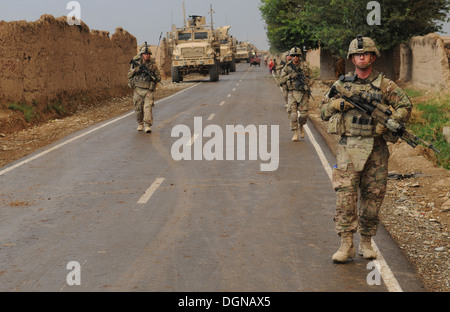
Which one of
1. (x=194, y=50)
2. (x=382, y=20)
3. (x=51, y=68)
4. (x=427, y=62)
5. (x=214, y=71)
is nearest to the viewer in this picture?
(x=51, y=68)

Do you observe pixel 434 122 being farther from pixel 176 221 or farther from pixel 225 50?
pixel 225 50

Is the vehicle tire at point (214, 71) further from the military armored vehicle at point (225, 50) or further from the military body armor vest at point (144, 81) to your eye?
the military body armor vest at point (144, 81)

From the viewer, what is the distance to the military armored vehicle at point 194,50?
40.2 metres

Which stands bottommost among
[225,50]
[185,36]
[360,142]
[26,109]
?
[26,109]

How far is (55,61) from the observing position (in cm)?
2303

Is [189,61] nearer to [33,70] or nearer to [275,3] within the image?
[275,3]

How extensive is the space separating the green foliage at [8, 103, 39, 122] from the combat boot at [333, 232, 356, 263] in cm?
1522

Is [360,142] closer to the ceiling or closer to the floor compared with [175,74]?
closer to the ceiling

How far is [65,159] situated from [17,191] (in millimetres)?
2948

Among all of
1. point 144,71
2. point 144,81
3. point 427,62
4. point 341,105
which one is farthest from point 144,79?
point 427,62

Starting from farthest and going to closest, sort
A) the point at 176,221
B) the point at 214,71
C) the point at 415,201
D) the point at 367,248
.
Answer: the point at 214,71
the point at 415,201
the point at 176,221
the point at 367,248

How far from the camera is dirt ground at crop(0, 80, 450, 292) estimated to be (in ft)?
21.2

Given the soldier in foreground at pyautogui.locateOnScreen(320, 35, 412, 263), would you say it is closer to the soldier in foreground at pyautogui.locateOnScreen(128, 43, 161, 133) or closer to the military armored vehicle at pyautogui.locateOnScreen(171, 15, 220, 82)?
the soldier in foreground at pyautogui.locateOnScreen(128, 43, 161, 133)

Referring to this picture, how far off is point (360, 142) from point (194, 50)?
34875mm
